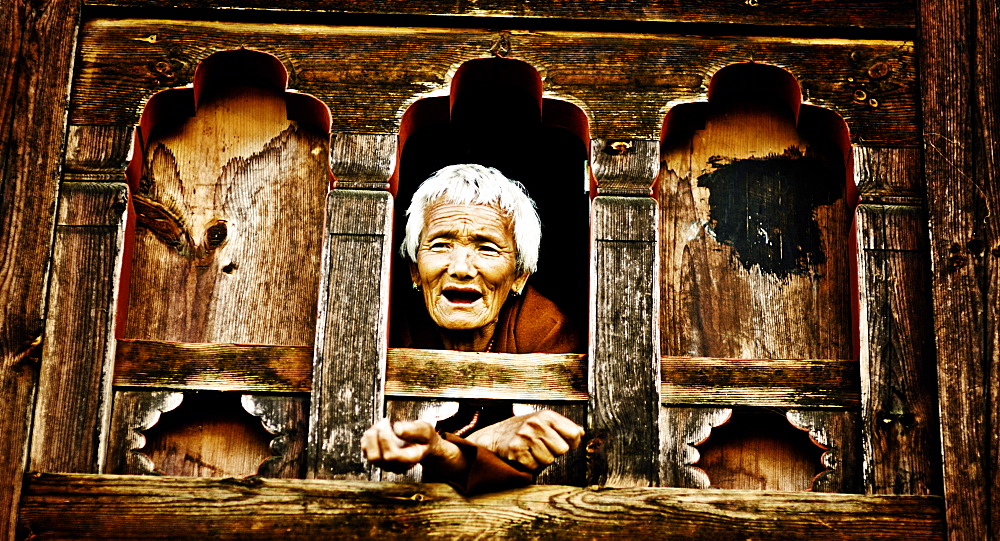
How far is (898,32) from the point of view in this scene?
507 centimetres

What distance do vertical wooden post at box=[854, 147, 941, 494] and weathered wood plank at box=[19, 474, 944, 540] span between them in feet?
0.62

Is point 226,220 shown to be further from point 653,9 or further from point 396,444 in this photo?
point 653,9

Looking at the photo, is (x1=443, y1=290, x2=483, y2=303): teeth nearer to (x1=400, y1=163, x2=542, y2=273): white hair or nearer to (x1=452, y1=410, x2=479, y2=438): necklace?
(x1=400, y1=163, x2=542, y2=273): white hair

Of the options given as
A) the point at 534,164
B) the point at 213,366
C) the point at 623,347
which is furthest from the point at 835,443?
the point at 534,164

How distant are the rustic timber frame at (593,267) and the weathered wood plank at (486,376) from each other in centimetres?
1

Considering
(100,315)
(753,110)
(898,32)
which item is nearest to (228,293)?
(100,315)

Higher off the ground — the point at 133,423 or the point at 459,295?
the point at 459,295

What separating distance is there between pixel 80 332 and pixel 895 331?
2.54 m

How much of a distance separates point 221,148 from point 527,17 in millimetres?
1145

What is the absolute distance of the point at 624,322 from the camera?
15.4ft

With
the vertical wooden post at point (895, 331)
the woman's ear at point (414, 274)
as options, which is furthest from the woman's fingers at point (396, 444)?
the woman's ear at point (414, 274)

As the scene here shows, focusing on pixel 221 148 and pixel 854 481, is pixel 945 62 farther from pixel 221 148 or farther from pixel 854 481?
pixel 221 148

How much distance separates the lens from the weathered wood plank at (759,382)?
466 centimetres

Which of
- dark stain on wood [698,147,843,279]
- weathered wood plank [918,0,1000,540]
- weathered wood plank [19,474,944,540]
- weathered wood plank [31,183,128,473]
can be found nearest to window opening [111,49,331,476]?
weathered wood plank [31,183,128,473]
